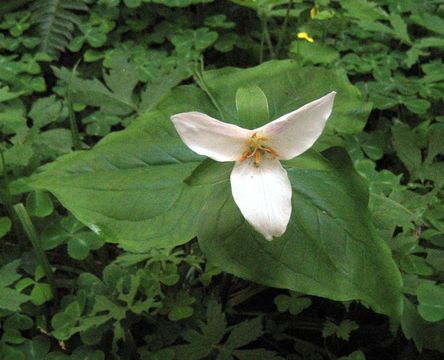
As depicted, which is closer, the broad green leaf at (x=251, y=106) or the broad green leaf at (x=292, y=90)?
the broad green leaf at (x=251, y=106)

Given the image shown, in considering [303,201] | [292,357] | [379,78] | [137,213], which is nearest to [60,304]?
[137,213]

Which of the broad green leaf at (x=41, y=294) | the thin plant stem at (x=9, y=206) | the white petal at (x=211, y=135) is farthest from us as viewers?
the thin plant stem at (x=9, y=206)

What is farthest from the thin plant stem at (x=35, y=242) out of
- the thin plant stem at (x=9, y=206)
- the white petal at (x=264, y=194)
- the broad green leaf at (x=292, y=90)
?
the white petal at (x=264, y=194)

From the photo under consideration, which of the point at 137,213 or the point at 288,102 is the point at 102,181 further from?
the point at 288,102

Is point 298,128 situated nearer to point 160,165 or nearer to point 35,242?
point 160,165

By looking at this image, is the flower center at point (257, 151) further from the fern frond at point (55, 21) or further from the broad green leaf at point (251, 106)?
the fern frond at point (55, 21)

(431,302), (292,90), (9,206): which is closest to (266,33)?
(292,90)

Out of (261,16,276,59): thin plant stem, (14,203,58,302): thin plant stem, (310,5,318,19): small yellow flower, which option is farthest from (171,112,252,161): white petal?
(310,5,318,19): small yellow flower
